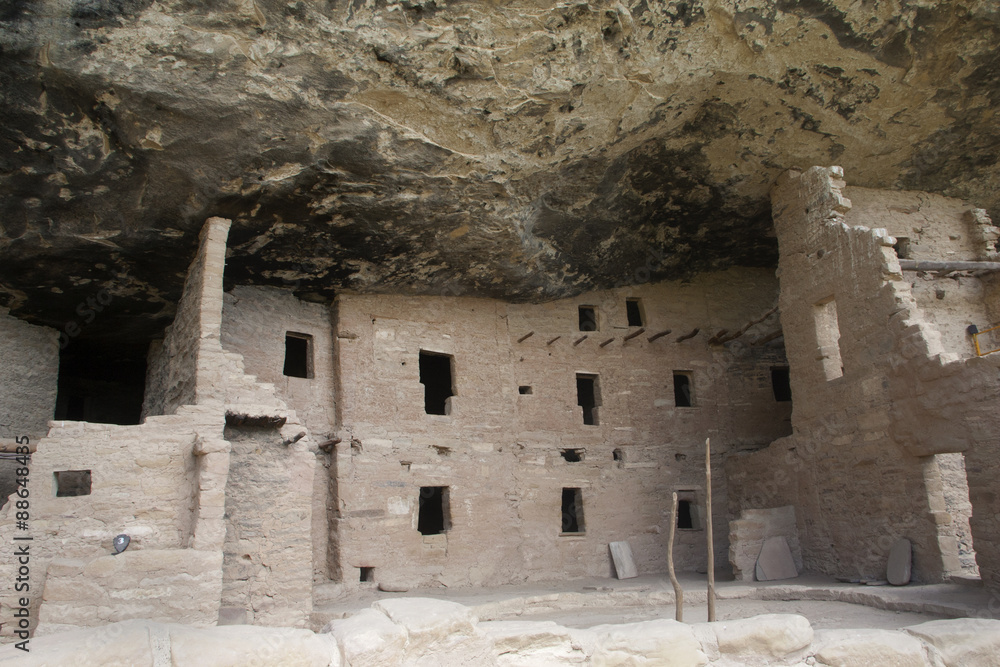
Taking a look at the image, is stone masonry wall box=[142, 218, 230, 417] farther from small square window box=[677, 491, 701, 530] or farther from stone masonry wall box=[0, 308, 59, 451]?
small square window box=[677, 491, 701, 530]

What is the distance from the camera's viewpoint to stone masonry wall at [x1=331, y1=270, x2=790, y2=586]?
12.6m

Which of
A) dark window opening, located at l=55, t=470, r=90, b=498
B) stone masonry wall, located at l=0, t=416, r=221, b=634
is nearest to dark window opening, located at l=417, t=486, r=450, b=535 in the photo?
dark window opening, located at l=55, t=470, r=90, b=498

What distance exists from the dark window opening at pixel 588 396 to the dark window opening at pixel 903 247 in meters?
5.89

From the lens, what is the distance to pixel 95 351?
1398 cm

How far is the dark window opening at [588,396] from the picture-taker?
15.2 metres

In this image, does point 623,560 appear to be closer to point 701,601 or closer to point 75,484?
point 701,601

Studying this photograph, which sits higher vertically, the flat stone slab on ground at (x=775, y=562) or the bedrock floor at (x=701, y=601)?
the flat stone slab on ground at (x=775, y=562)

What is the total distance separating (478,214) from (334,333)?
3440 millimetres

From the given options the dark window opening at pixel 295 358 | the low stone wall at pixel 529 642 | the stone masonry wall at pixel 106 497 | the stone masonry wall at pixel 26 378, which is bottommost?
the low stone wall at pixel 529 642

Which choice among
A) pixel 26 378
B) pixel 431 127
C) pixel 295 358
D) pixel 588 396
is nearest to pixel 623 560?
pixel 588 396

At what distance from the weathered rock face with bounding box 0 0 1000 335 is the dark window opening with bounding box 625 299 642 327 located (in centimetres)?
242

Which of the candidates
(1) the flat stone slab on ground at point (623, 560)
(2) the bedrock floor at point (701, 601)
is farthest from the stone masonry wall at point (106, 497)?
(1) the flat stone slab on ground at point (623, 560)

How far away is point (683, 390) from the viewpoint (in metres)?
16.8

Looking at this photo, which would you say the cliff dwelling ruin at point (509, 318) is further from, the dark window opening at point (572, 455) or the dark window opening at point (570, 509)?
the dark window opening at point (570, 509)
